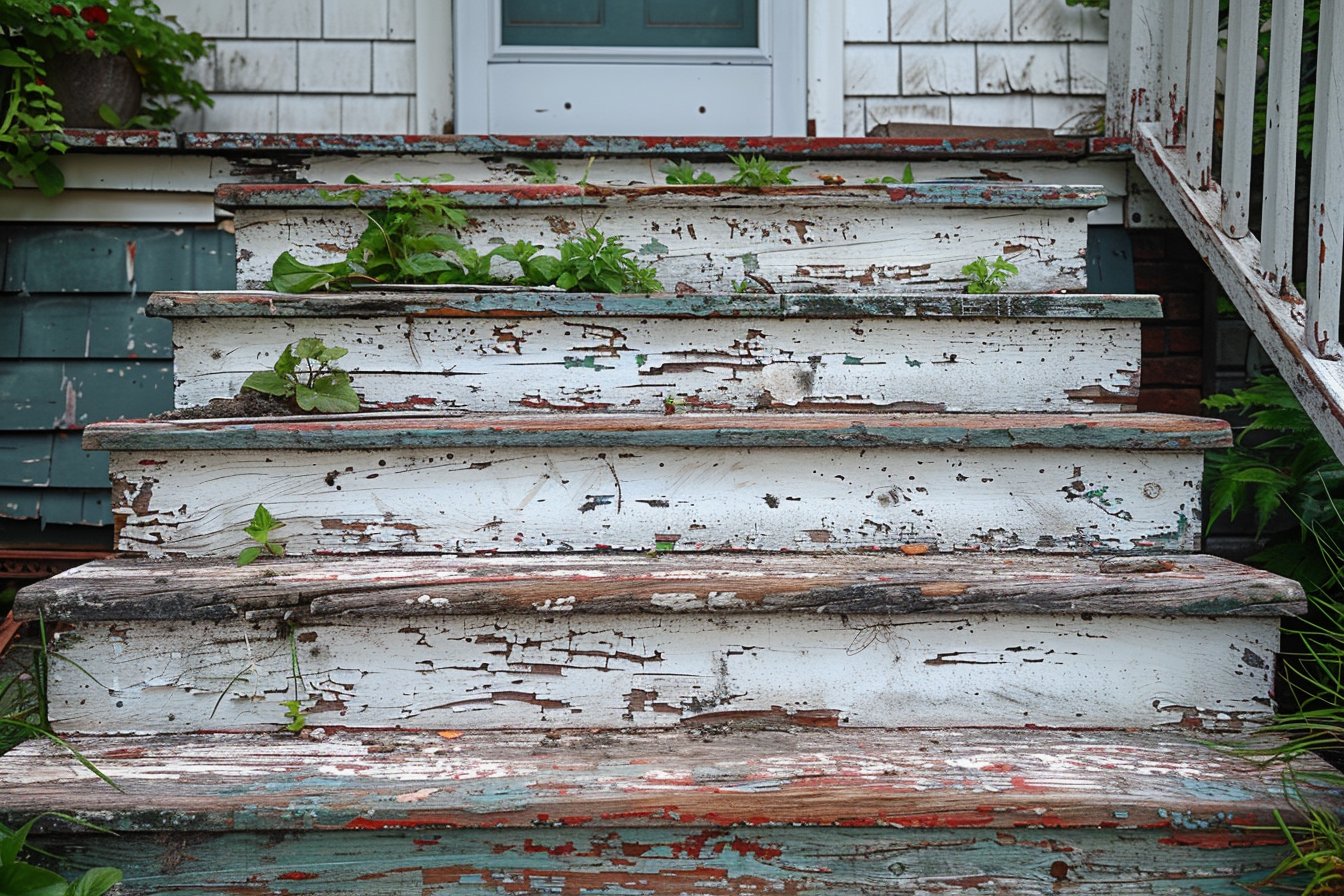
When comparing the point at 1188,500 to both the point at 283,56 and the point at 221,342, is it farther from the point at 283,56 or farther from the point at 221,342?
the point at 283,56

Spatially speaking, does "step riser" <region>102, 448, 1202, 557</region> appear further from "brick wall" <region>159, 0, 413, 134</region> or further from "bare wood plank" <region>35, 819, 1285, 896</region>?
"brick wall" <region>159, 0, 413, 134</region>

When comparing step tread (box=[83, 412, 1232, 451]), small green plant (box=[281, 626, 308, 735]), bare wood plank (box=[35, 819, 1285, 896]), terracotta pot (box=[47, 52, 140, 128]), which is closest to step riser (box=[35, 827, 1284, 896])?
bare wood plank (box=[35, 819, 1285, 896])

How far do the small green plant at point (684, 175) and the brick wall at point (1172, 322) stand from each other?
1046 millimetres

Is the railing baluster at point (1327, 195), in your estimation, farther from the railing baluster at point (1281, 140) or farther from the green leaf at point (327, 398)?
the green leaf at point (327, 398)

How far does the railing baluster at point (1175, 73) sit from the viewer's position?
1.84 meters

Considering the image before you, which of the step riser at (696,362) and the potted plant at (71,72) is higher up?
the potted plant at (71,72)

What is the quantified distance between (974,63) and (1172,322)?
0.85 metres

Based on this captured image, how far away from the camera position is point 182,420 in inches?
51.1

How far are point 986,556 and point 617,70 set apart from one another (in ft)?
5.97

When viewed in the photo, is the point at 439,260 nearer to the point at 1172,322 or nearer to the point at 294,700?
the point at 294,700

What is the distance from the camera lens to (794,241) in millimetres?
1683

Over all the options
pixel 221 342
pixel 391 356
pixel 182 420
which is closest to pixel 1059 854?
pixel 391 356

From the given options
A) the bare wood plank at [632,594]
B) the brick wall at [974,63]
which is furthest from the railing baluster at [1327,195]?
the brick wall at [974,63]

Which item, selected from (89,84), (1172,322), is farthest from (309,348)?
(1172,322)
